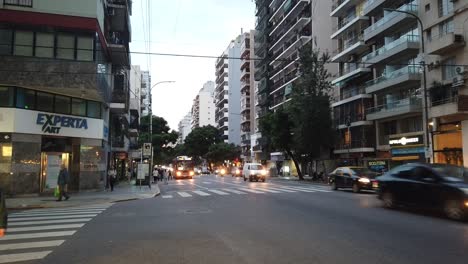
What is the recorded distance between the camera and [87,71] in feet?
84.2

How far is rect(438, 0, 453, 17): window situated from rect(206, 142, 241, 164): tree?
7480cm

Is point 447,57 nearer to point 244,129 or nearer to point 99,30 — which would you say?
point 99,30

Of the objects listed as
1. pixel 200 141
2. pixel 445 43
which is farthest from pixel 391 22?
pixel 200 141

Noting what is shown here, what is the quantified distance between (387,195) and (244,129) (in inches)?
3911

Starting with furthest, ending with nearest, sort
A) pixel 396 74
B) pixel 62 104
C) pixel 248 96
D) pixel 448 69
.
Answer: pixel 248 96 → pixel 396 74 → pixel 448 69 → pixel 62 104

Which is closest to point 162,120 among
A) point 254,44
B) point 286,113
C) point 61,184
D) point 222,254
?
point 286,113

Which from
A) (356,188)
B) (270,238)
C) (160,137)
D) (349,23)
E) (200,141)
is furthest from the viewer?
(200,141)

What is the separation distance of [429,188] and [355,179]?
11271 mm

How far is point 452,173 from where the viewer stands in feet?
43.0

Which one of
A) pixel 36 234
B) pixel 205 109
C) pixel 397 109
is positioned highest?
pixel 205 109

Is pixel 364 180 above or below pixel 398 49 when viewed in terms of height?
below

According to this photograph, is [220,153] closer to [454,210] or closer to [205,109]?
[205,109]

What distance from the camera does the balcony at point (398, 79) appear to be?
38594 mm

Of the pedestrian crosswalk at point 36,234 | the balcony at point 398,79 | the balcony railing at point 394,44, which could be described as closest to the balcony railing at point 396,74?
the balcony at point 398,79
